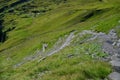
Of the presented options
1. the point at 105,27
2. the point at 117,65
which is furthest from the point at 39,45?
the point at 117,65

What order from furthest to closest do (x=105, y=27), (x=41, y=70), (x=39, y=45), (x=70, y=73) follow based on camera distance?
(x=39, y=45), (x=105, y=27), (x=41, y=70), (x=70, y=73)

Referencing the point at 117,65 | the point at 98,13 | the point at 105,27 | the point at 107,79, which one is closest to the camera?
the point at 107,79

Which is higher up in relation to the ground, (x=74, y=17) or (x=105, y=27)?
(x=105, y=27)

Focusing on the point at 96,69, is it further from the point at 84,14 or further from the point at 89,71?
the point at 84,14

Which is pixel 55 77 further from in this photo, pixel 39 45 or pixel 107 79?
pixel 39 45

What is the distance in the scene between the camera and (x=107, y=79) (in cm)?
1886

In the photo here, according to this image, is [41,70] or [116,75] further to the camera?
[41,70]

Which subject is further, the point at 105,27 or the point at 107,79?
the point at 105,27

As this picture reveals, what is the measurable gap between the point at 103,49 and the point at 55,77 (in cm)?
1614

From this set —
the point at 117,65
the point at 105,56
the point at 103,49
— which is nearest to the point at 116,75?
the point at 117,65

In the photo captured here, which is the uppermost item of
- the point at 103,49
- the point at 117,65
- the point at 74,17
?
the point at 117,65

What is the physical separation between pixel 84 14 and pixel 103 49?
112m

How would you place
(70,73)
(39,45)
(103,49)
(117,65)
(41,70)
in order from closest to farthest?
(70,73) → (117,65) → (41,70) → (103,49) → (39,45)

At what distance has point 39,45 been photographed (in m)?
87.4
